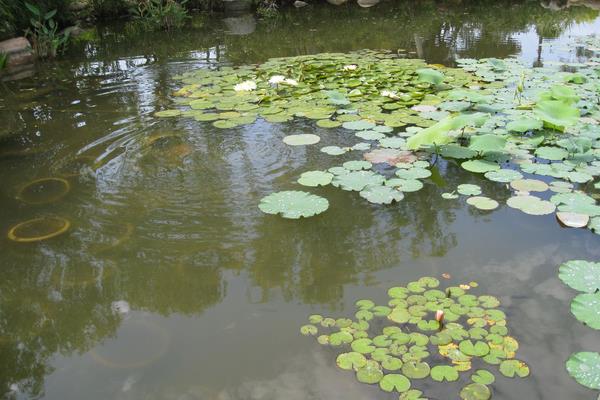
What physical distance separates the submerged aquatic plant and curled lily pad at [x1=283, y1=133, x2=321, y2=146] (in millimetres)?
1573

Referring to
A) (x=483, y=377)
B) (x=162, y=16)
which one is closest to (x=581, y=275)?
(x=483, y=377)

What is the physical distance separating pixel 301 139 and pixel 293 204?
37.3 inches

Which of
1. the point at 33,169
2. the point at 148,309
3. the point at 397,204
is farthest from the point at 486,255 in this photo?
the point at 33,169

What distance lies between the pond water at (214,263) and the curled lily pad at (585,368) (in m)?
0.03

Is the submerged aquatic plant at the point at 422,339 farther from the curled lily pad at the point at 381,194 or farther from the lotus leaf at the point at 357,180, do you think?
the lotus leaf at the point at 357,180

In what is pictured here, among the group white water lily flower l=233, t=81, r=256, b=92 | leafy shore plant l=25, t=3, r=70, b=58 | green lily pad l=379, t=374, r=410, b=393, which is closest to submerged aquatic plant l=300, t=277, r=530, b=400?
green lily pad l=379, t=374, r=410, b=393

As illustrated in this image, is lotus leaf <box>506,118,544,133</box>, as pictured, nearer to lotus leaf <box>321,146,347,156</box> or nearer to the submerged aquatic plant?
lotus leaf <box>321,146,347,156</box>

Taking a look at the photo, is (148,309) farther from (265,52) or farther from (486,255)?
(265,52)

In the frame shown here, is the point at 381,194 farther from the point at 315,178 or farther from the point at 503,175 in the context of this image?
the point at 503,175

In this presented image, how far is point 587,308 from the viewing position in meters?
1.79

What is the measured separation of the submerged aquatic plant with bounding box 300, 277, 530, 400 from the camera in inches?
61.7

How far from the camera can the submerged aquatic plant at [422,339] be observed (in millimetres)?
1567

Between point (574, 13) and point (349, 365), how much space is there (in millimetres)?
9848

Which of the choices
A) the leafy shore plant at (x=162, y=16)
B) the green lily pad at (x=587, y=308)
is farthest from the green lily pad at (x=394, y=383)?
the leafy shore plant at (x=162, y=16)
